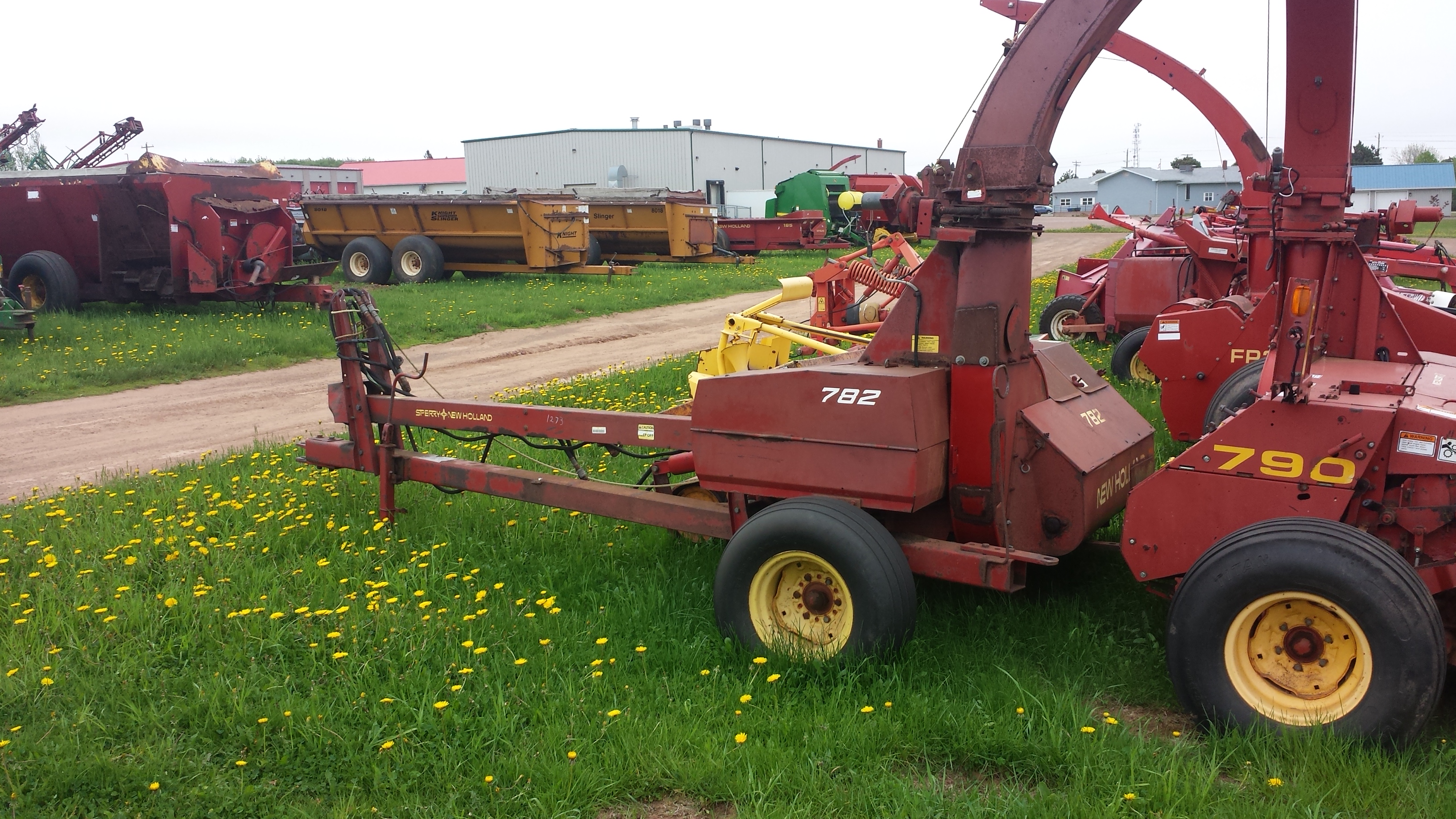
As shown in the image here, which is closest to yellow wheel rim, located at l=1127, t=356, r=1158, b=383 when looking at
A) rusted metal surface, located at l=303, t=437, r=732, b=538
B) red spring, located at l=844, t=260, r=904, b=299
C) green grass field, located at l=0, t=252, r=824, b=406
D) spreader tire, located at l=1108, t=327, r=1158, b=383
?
spreader tire, located at l=1108, t=327, r=1158, b=383

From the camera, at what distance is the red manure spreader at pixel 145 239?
50.5 feet

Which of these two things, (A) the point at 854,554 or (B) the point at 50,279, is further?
(B) the point at 50,279

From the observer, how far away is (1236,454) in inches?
158

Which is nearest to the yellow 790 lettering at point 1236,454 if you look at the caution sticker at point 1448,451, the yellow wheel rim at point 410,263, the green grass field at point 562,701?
the caution sticker at point 1448,451

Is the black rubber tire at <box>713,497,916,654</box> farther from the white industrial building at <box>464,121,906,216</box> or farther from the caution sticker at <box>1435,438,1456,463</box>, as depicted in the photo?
the white industrial building at <box>464,121,906,216</box>

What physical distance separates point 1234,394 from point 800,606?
11.7 feet

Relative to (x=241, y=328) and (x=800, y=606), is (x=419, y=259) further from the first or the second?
(x=800, y=606)

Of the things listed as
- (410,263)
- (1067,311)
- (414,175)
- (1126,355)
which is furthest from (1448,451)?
(414,175)

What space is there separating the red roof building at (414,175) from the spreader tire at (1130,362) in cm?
6079

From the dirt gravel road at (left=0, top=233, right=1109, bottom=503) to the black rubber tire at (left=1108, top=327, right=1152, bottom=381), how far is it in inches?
222

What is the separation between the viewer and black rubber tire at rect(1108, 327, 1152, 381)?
10.8m

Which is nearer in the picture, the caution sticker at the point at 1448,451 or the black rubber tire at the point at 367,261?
the caution sticker at the point at 1448,451

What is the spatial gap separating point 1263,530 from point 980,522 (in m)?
1.17

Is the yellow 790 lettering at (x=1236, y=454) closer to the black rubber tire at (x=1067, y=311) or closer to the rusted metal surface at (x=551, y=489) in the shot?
the rusted metal surface at (x=551, y=489)
